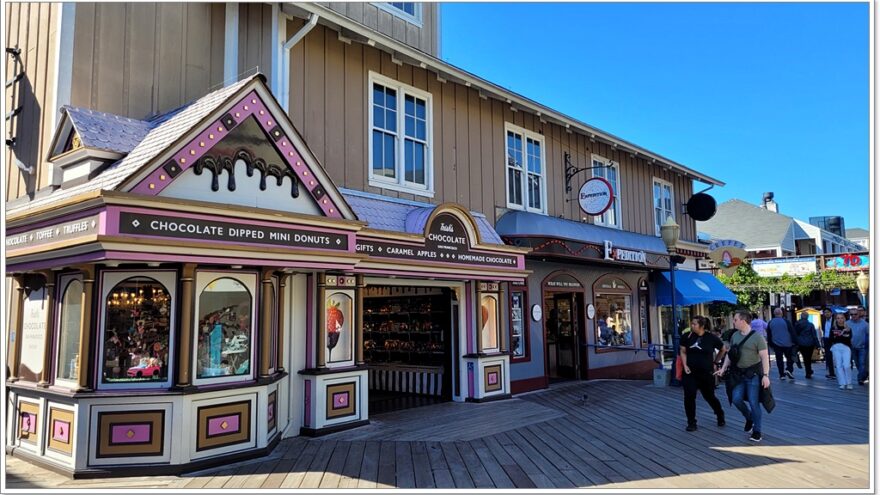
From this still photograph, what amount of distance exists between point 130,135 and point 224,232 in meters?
1.85

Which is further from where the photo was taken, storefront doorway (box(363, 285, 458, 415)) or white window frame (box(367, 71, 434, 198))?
storefront doorway (box(363, 285, 458, 415))

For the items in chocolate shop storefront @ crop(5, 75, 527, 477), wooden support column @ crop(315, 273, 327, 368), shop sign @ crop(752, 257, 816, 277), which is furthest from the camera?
shop sign @ crop(752, 257, 816, 277)

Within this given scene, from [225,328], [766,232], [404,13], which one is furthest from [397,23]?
[766,232]

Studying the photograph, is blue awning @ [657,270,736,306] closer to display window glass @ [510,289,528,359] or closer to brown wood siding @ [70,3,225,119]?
display window glass @ [510,289,528,359]

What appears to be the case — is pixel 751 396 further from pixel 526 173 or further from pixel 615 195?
pixel 615 195

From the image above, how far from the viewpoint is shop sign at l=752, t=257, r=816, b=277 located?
3012 cm

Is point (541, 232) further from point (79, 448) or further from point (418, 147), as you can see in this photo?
Result: point (79, 448)

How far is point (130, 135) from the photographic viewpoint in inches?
278

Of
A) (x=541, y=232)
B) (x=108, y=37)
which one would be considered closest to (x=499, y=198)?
(x=541, y=232)

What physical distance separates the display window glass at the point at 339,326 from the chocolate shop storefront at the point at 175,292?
187 millimetres

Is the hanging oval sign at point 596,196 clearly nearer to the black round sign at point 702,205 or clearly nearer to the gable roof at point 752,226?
the black round sign at point 702,205

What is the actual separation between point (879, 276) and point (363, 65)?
784cm

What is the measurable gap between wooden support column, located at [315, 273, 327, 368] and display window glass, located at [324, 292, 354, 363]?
0.10m

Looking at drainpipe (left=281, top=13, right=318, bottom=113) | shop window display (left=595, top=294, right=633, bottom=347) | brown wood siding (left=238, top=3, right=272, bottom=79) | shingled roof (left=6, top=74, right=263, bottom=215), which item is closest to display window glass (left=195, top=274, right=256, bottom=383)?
shingled roof (left=6, top=74, right=263, bottom=215)
